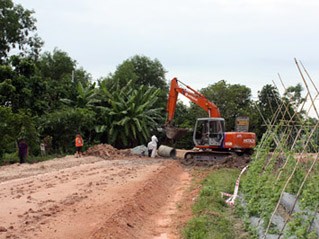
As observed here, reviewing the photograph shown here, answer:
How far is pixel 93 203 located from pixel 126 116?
21397mm

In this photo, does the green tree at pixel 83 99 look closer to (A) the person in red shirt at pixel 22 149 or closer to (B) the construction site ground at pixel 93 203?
(A) the person in red shirt at pixel 22 149

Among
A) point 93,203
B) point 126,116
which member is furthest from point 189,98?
point 93,203

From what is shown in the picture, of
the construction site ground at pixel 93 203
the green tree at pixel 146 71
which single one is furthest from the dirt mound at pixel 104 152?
the green tree at pixel 146 71

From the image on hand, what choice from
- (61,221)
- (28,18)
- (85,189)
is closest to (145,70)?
(28,18)

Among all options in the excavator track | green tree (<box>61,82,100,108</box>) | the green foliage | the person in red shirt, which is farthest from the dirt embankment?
green tree (<box>61,82,100,108</box>)

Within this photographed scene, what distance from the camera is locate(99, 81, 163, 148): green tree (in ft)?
107

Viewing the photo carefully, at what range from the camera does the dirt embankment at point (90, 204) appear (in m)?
8.66

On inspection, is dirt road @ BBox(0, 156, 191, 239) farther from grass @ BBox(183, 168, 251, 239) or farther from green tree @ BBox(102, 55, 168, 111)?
green tree @ BBox(102, 55, 168, 111)

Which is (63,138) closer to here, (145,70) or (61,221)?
(61,221)

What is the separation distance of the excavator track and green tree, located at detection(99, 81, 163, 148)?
8348mm

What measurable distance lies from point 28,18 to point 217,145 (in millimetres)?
20955

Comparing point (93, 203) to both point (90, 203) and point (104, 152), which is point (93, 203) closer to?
point (90, 203)

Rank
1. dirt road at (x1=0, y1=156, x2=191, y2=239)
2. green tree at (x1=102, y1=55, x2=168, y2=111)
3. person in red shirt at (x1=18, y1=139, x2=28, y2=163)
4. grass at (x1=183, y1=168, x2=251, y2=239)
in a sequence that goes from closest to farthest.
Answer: grass at (x1=183, y1=168, x2=251, y2=239) → dirt road at (x1=0, y1=156, x2=191, y2=239) → person in red shirt at (x1=18, y1=139, x2=28, y2=163) → green tree at (x1=102, y1=55, x2=168, y2=111)

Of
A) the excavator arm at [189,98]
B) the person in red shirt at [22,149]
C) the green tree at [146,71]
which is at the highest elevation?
the green tree at [146,71]
